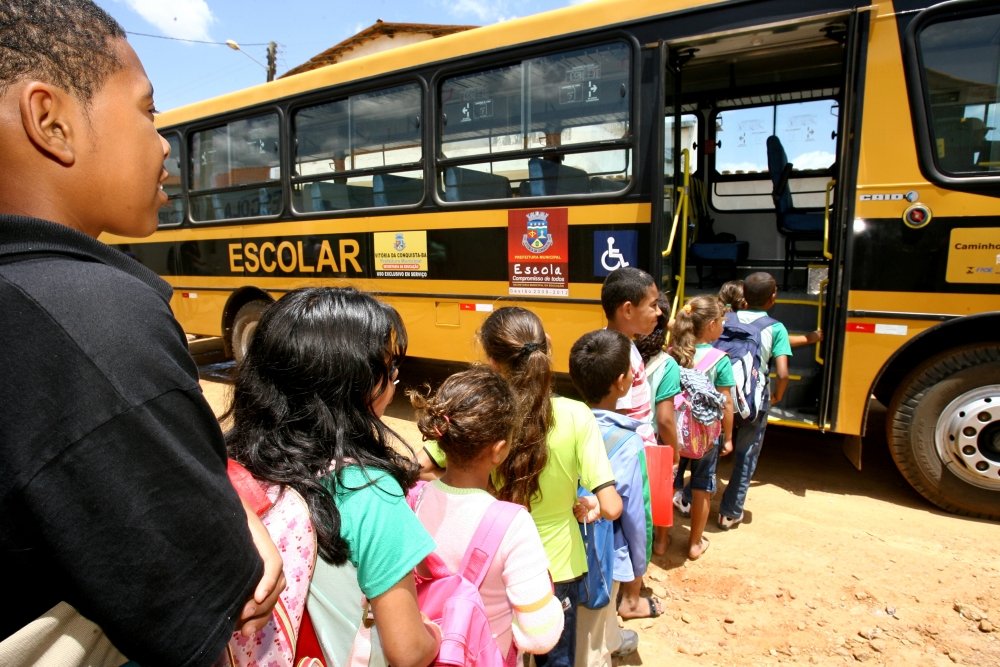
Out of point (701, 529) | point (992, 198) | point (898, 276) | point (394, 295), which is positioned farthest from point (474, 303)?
point (992, 198)

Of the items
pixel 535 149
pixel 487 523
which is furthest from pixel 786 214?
pixel 487 523

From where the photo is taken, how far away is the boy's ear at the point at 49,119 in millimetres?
709

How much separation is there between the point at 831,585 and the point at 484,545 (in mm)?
2166

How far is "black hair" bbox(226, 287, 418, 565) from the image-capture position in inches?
45.0

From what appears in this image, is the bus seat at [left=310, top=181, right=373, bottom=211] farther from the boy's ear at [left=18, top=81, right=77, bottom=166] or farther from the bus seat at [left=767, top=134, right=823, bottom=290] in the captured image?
the boy's ear at [left=18, top=81, right=77, bottom=166]

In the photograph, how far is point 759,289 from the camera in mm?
3457

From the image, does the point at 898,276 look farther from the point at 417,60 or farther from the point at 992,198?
the point at 417,60

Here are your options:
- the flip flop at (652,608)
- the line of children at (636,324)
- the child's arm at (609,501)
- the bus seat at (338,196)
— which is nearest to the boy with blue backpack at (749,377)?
the line of children at (636,324)

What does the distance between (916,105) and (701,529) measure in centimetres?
258

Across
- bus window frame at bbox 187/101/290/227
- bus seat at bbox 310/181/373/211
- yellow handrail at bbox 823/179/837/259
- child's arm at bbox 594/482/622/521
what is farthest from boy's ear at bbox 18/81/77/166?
bus window frame at bbox 187/101/290/227

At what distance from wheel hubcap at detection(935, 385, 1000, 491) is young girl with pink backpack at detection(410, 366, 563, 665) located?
3.00 metres

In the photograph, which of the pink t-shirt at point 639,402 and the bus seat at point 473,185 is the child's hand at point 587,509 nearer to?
the pink t-shirt at point 639,402

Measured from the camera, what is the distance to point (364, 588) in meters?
1.05

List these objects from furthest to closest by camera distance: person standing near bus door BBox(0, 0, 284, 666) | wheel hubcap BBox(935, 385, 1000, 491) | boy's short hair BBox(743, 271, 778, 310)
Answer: boy's short hair BBox(743, 271, 778, 310)
wheel hubcap BBox(935, 385, 1000, 491)
person standing near bus door BBox(0, 0, 284, 666)
